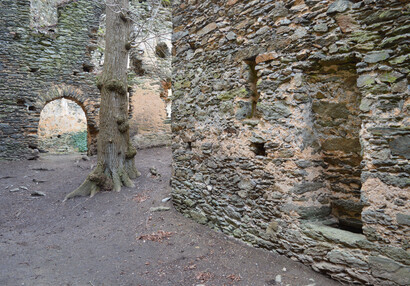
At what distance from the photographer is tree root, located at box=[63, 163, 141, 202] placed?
538 cm

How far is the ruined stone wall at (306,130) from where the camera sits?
6.95 ft

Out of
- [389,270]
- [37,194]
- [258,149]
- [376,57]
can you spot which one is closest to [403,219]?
[389,270]

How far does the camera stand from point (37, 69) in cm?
927

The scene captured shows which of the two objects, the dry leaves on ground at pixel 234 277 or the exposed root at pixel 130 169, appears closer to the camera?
the dry leaves on ground at pixel 234 277

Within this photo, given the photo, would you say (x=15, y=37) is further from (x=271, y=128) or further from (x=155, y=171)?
(x=271, y=128)

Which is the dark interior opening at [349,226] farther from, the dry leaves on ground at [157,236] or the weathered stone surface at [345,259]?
the dry leaves on ground at [157,236]

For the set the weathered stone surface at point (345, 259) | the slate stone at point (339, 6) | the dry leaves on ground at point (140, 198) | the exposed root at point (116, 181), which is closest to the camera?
the weathered stone surface at point (345, 259)

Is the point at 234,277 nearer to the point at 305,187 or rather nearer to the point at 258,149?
the point at 305,187

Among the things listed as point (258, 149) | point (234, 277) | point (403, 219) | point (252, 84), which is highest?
point (252, 84)

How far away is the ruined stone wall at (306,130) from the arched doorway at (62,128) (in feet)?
43.0

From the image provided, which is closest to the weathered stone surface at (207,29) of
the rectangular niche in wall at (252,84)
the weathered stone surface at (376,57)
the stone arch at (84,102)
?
the rectangular niche in wall at (252,84)

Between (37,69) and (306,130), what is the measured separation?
9.93 metres

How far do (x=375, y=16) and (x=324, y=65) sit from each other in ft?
1.90

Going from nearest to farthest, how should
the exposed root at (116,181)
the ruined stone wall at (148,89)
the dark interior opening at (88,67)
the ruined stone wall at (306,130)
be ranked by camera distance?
the ruined stone wall at (306,130), the exposed root at (116,181), the ruined stone wall at (148,89), the dark interior opening at (88,67)
